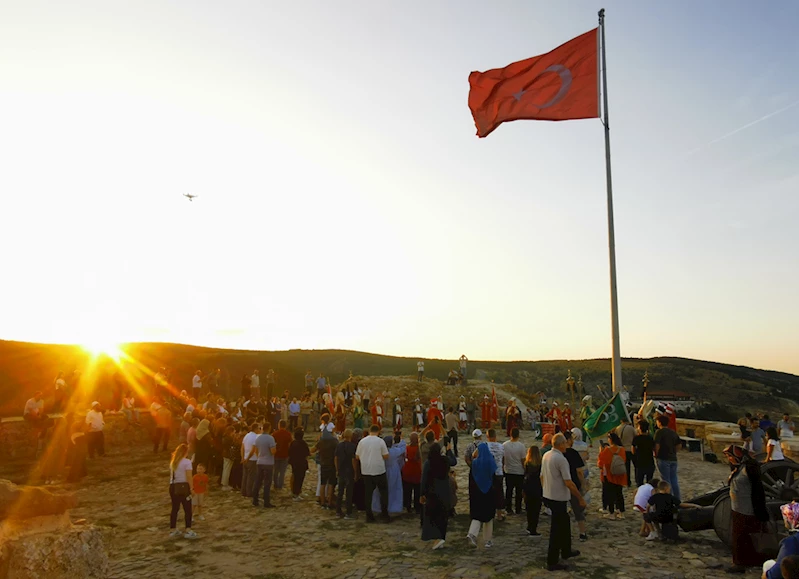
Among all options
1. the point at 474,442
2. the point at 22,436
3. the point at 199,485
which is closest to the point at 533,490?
the point at 474,442

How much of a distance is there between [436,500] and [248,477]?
6522 millimetres

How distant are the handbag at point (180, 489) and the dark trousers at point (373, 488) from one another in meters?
3.53

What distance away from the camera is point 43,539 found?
6262mm

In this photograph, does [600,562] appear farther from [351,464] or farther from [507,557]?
[351,464]

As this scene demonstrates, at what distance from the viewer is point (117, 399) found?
2472 cm

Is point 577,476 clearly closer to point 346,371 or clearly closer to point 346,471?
point 346,471

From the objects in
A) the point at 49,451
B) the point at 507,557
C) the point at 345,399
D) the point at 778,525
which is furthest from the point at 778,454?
the point at 345,399

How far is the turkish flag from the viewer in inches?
560

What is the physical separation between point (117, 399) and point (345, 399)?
1230cm

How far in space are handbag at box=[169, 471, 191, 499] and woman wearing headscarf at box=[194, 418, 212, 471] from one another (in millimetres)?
3974

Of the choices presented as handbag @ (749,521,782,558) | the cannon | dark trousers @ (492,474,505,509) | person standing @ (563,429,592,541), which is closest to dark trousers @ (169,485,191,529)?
dark trousers @ (492,474,505,509)

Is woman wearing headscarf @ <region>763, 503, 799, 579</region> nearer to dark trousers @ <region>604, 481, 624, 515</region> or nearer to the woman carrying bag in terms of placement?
dark trousers @ <region>604, 481, 624, 515</region>

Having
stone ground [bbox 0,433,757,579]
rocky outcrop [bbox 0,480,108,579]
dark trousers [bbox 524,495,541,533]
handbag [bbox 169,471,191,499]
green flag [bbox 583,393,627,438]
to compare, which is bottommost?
stone ground [bbox 0,433,757,579]

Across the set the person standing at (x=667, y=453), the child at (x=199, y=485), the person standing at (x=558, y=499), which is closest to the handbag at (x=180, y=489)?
the child at (x=199, y=485)
